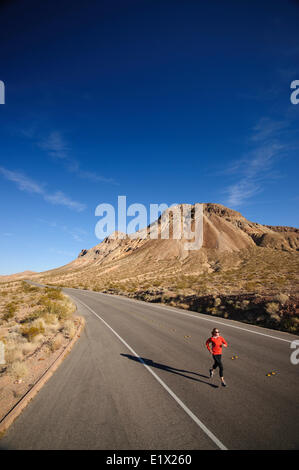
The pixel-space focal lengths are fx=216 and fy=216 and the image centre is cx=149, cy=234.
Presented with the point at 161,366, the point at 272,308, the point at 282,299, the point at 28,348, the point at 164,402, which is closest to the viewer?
the point at 164,402

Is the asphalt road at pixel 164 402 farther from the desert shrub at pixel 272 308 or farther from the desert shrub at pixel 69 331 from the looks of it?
the desert shrub at pixel 272 308

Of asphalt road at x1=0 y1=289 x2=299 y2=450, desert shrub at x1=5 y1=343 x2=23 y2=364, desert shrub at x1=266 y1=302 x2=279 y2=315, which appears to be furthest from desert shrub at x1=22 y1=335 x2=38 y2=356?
desert shrub at x1=266 y1=302 x2=279 y2=315

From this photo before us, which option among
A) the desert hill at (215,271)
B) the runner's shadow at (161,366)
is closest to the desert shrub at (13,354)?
the runner's shadow at (161,366)

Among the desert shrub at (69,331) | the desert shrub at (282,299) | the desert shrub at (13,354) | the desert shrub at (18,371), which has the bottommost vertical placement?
the desert shrub at (69,331)

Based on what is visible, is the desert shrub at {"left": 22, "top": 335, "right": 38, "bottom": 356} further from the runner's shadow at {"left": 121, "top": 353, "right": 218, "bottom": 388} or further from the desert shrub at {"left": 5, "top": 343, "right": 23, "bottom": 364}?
the runner's shadow at {"left": 121, "top": 353, "right": 218, "bottom": 388}

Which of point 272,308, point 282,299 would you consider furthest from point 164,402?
point 282,299

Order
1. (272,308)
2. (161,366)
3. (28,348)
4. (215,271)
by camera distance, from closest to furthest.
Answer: (161,366) < (28,348) < (272,308) < (215,271)

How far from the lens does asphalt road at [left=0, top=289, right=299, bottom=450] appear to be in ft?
13.4

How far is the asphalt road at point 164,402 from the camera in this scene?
4.07 m

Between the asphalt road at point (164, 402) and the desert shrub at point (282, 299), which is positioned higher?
the desert shrub at point (282, 299)

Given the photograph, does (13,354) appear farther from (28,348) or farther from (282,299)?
(282,299)

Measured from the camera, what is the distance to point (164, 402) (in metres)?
5.33

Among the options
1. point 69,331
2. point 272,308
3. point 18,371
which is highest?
point 272,308
